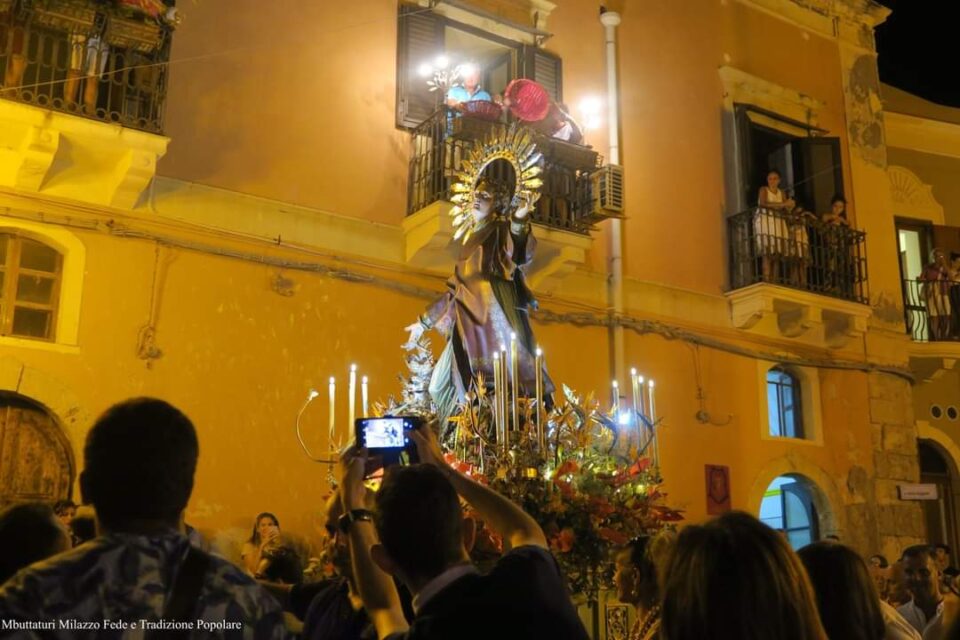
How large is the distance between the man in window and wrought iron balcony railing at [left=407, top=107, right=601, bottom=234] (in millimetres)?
381

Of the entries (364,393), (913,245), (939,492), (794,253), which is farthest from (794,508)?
(364,393)

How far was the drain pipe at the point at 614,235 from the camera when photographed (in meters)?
10.5

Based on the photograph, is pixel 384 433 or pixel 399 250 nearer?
pixel 384 433

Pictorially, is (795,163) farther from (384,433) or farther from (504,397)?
(384,433)

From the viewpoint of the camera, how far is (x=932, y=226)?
14305mm

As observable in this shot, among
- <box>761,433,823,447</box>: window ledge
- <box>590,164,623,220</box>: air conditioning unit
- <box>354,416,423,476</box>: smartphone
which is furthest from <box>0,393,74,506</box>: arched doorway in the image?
<box>761,433,823,447</box>: window ledge

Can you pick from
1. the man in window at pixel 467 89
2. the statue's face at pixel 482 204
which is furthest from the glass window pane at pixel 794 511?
the statue's face at pixel 482 204

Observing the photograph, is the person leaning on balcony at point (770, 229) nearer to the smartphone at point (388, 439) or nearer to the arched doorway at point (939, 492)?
the arched doorway at point (939, 492)

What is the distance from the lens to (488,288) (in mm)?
6008

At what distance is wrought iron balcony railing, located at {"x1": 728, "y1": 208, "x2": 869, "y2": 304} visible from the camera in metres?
11.4

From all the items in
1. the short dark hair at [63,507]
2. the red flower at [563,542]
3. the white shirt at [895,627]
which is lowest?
the white shirt at [895,627]

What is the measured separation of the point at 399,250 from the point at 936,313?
26.2 ft

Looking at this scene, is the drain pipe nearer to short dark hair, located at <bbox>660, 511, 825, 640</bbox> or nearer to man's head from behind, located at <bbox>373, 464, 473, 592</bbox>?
man's head from behind, located at <bbox>373, 464, 473, 592</bbox>

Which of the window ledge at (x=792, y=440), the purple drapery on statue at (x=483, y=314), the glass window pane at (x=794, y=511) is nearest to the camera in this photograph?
the purple drapery on statue at (x=483, y=314)
